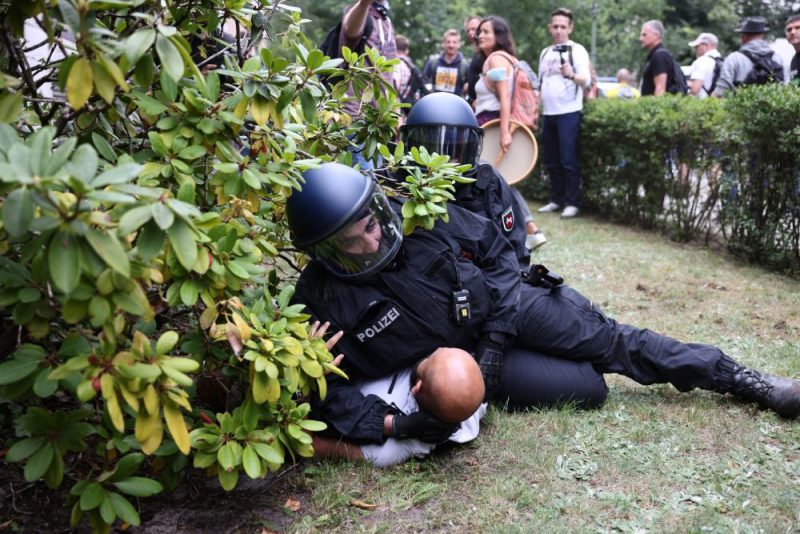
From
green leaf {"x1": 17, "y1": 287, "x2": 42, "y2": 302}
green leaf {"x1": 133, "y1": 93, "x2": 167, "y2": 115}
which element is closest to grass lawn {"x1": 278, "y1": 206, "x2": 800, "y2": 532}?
green leaf {"x1": 17, "y1": 287, "x2": 42, "y2": 302}

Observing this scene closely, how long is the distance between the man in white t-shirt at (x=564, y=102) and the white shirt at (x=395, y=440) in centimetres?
606

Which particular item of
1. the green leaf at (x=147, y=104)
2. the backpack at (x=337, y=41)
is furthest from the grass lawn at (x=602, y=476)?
the backpack at (x=337, y=41)

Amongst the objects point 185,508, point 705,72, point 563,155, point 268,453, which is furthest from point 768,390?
point 705,72

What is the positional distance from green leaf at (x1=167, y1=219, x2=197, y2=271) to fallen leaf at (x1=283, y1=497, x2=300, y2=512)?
4.17 feet

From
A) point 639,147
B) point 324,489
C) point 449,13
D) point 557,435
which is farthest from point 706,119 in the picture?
point 449,13

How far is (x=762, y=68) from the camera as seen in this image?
316 inches

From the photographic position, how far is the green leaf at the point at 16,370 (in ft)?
6.63

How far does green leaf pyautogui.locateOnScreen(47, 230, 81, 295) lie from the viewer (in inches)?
64.9

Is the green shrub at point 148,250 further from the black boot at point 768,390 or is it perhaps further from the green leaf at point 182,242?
the black boot at point 768,390

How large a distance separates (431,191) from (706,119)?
4742 millimetres

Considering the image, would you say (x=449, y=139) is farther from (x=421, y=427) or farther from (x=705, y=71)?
(x=705, y=71)

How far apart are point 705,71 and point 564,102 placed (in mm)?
2251

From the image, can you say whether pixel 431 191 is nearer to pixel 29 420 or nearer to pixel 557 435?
pixel 557 435

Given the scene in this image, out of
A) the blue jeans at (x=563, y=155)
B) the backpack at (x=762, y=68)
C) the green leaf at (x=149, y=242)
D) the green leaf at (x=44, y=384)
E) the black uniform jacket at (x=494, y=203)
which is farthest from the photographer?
the blue jeans at (x=563, y=155)
